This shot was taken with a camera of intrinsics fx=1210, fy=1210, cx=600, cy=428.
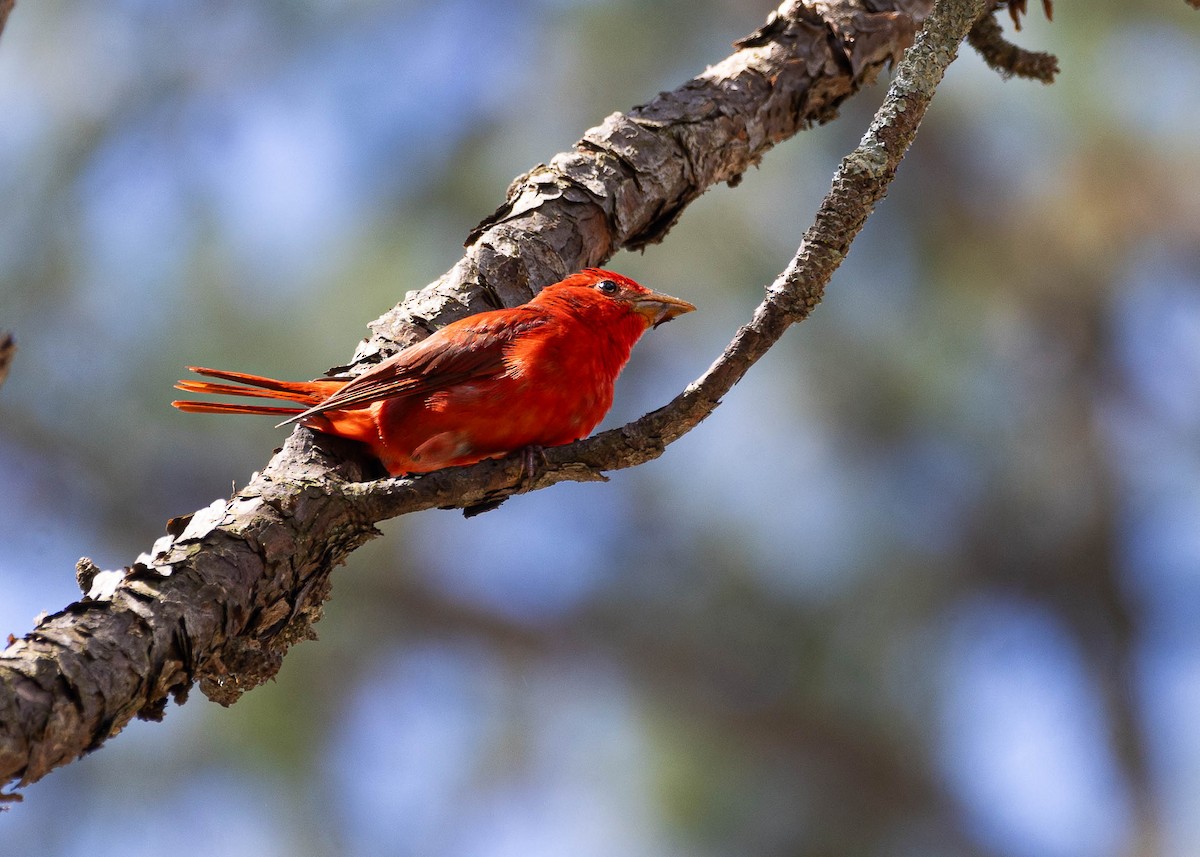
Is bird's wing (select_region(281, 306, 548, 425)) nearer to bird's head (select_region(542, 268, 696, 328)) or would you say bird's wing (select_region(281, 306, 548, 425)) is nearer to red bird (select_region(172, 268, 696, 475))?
red bird (select_region(172, 268, 696, 475))

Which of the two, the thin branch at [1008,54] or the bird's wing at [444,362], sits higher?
the thin branch at [1008,54]

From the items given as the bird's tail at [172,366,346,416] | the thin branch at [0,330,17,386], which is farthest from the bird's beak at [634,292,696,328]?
the thin branch at [0,330,17,386]

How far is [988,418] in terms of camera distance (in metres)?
6.21

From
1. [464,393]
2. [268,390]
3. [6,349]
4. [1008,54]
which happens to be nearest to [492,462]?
[464,393]

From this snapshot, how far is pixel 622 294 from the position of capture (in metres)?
3.56

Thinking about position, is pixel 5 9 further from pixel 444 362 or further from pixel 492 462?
pixel 444 362

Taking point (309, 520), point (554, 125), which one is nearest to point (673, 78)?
point (554, 125)

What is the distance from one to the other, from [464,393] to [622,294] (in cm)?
73

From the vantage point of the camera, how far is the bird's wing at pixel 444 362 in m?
2.98

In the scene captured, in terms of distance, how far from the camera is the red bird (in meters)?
2.96

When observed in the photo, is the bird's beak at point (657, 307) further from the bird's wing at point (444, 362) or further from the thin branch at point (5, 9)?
the thin branch at point (5, 9)

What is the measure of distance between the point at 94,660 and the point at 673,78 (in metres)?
4.86

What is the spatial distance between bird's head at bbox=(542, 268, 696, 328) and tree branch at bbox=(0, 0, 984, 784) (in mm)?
70

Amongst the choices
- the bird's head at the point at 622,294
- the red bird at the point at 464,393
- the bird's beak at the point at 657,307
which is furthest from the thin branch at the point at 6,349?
the bird's beak at the point at 657,307
